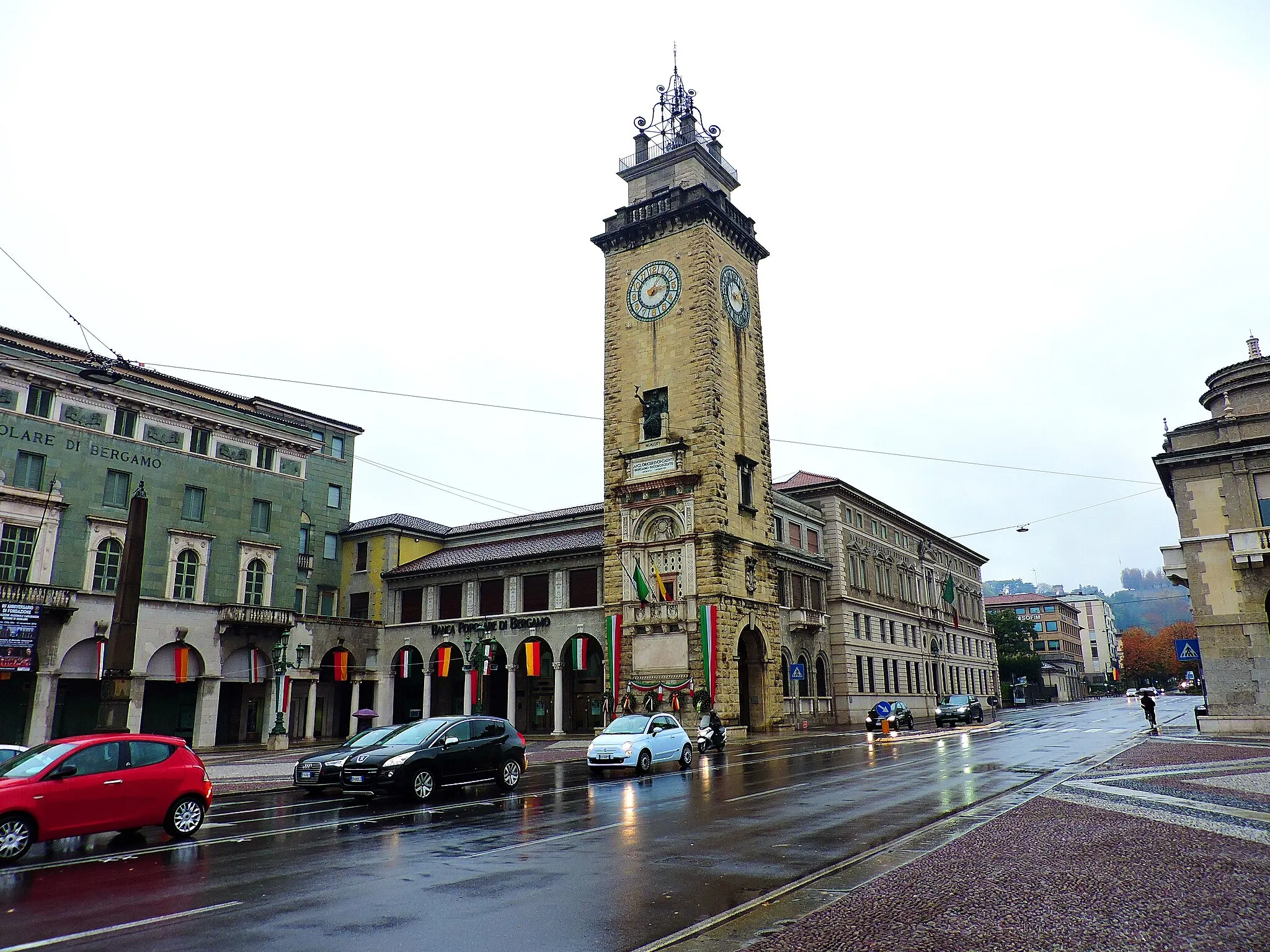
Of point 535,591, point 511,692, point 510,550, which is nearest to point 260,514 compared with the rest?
point 510,550

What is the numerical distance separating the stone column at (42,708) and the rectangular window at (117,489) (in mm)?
7689

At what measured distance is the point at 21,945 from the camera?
7465 millimetres

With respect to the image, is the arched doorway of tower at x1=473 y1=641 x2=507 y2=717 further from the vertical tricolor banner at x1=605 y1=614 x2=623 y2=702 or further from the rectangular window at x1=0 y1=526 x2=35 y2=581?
the rectangular window at x1=0 y1=526 x2=35 y2=581

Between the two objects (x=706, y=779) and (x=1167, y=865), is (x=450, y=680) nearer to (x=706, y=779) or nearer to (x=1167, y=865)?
(x=706, y=779)

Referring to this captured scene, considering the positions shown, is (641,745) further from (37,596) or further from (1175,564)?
(37,596)

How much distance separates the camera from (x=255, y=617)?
41781mm

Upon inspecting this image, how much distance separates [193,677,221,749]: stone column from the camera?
39.9 metres

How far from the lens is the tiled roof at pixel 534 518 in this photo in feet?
174

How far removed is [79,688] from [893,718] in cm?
3832

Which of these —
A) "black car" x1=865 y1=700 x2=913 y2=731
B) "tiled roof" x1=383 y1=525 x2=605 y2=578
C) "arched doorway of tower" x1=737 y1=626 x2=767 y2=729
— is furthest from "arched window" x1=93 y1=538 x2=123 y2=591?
"black car" x1=865 y1=700 x2=913 y2=731

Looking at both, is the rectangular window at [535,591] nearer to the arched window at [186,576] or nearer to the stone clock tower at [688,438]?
the stone clock tower at [688,438]

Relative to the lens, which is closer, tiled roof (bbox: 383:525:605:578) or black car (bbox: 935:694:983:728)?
tiled roof (bbox: 383:525:605:578)

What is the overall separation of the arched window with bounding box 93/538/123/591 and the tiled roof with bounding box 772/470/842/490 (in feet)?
126

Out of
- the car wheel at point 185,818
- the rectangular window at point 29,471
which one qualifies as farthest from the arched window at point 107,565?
the car wheel at point 185,818
